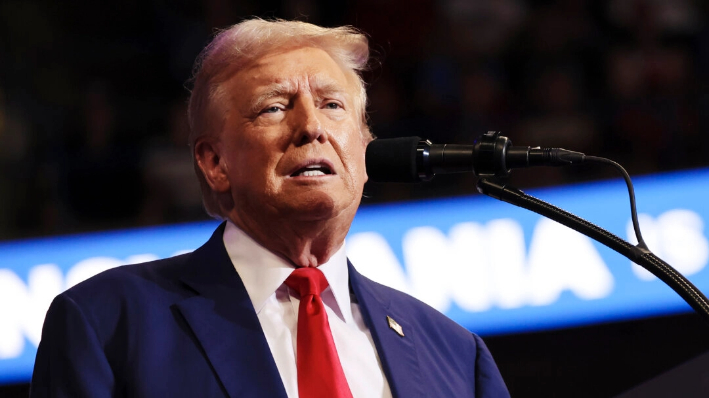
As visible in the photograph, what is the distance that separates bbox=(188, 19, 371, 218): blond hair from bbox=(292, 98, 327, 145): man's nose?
0.15m

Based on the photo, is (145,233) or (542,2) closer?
(145,233)

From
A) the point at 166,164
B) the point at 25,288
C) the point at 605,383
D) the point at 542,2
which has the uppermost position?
the point at 542,2

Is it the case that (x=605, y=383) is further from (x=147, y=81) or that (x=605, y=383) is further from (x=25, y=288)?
(x=147, y=81)

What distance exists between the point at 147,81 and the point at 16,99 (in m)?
0.66

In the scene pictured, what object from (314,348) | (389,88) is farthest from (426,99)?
(314,348)

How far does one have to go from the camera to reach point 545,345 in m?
3.37

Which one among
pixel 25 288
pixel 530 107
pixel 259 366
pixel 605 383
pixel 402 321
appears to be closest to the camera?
pixel 259 366

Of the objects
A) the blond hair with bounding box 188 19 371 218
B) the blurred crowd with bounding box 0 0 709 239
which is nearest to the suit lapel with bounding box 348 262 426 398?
the blond hair with bounding box 188 19 371 218

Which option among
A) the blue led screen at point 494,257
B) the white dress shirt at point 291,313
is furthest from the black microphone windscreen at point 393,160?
the blue led screen at point 494,257

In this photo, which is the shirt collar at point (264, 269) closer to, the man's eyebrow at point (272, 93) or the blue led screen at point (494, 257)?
the man's eyebrow at point (272, 93)

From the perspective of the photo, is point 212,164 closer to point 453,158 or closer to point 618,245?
point 453,158

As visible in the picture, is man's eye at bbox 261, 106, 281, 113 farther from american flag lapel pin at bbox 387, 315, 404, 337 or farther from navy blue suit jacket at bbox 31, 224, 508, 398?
american flag lapel pin at bbox 387, 315, 404, 337

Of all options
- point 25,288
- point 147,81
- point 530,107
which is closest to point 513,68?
point 530,107

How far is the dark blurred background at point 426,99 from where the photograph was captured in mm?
3412
